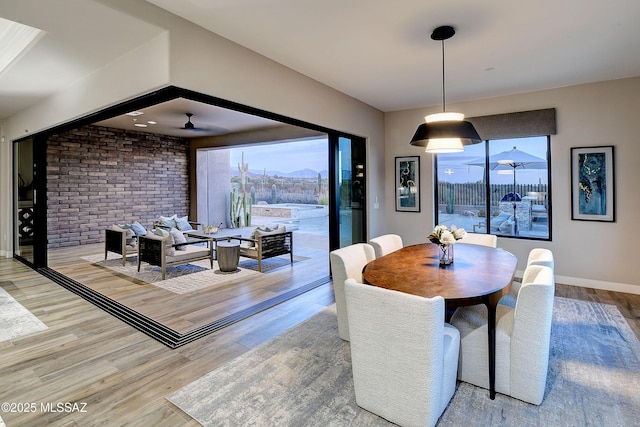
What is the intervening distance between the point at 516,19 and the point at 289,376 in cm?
354

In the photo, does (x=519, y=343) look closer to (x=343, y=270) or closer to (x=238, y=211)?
(x=343, y=270)

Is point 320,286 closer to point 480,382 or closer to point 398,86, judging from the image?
point 480,382

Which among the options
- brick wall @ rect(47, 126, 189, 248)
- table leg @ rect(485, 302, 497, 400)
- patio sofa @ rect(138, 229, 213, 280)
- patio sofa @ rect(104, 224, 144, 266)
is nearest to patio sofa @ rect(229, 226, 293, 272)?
patio sofa @ rect(138, 229, 213, 280)

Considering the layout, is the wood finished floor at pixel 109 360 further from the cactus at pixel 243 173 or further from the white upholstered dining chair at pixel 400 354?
the cactus at pixel 243 173

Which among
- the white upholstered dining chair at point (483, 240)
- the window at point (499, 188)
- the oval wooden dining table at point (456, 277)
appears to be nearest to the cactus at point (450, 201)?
the window at point (499, 188)

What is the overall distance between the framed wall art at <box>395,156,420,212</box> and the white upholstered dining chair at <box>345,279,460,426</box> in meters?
4.20

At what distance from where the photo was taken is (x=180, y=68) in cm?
281

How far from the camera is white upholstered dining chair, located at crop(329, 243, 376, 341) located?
2881 millimetres

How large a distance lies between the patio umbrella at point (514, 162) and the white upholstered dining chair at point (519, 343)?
133 inches

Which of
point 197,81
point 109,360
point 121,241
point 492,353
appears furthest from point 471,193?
point 121,241

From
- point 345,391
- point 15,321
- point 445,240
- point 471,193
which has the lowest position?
point 345,391

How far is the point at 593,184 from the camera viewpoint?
4672 millimetres

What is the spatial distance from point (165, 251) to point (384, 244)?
11.3 feet

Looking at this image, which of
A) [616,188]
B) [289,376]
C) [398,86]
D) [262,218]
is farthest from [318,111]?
[262,218]
